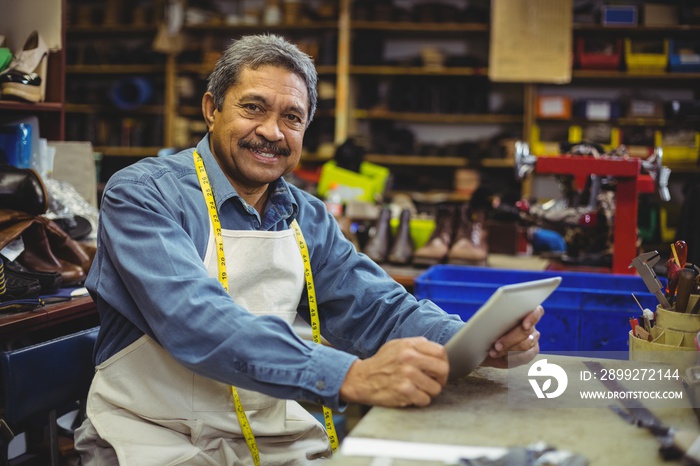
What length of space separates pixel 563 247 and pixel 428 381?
2895 millimetres

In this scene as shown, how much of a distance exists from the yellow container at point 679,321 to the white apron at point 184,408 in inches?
31.2

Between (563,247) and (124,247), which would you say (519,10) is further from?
(124,247)

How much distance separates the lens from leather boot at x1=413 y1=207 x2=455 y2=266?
122 inches

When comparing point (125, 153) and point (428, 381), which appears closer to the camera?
point (428, 381)

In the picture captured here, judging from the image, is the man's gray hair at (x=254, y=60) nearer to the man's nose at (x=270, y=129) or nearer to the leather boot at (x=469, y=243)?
the man's nose at (x=270, y=129)

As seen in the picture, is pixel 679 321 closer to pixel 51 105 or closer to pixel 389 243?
pixel 389 243

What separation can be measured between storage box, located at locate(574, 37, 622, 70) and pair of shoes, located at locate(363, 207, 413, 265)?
3.91 meters

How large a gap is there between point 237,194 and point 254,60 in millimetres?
302

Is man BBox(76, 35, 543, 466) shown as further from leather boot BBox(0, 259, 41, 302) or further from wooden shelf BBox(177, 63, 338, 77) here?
wooden shelf BBox(177, 63, 338, 77)

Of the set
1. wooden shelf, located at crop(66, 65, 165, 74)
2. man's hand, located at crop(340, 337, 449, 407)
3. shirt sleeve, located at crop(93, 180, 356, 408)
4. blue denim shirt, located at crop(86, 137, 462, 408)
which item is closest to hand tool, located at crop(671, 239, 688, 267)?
blue denim shirt, located at crop(86, 137, 462, 408)

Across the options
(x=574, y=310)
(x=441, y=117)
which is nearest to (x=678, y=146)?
(x=441, y=117)

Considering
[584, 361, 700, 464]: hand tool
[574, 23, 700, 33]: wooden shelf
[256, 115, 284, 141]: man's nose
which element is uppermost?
[574, 23, 700, 33]: wooden shelf

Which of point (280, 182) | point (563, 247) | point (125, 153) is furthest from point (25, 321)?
point (125, 153)

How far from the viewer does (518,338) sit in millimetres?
1419
